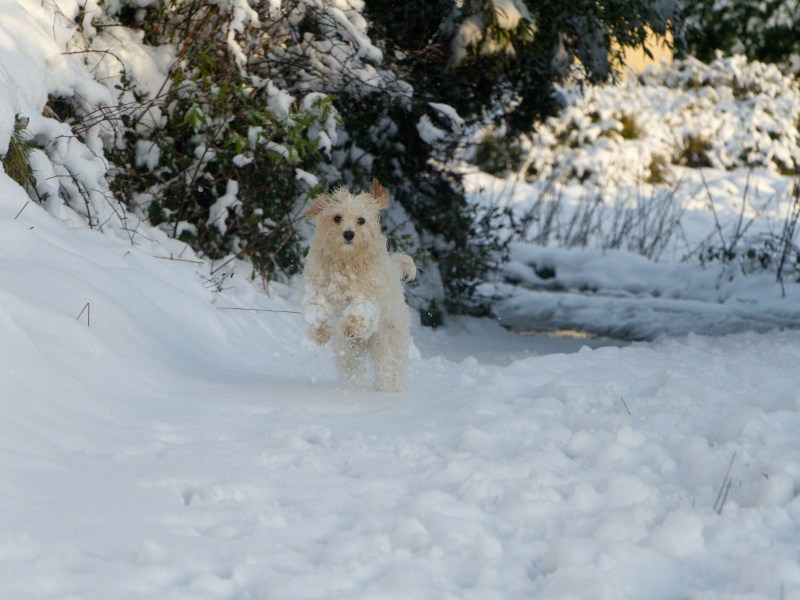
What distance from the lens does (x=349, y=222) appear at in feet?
15.9

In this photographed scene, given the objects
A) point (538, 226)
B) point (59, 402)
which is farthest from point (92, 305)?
point (538, 226)

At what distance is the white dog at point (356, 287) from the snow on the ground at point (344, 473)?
278 mm

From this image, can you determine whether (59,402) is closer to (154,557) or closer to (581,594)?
(154,557)

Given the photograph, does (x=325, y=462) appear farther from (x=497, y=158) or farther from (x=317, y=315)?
(x=497, y=158)

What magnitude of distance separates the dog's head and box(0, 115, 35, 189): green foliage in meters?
1.93

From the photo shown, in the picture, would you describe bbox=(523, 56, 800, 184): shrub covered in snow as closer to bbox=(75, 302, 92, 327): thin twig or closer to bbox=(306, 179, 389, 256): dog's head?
bbox=(306, 179, 389, 256): dog's head

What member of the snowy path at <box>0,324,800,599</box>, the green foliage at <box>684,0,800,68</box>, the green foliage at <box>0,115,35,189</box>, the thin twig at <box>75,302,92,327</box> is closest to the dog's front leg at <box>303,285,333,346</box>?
the snowy path at <box>0,324,800,599</box>

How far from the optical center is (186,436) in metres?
3.63

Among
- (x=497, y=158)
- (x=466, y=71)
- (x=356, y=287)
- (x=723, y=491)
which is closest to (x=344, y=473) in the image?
(x=723, y=491)

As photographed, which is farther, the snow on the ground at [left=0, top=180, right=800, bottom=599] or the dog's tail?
the dog's tail

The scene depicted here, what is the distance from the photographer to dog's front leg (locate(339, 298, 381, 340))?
4789mm

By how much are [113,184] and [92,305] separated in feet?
9.27

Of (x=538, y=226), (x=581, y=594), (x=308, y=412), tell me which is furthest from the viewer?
(x=538, y=226)

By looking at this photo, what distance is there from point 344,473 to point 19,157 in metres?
3.49
